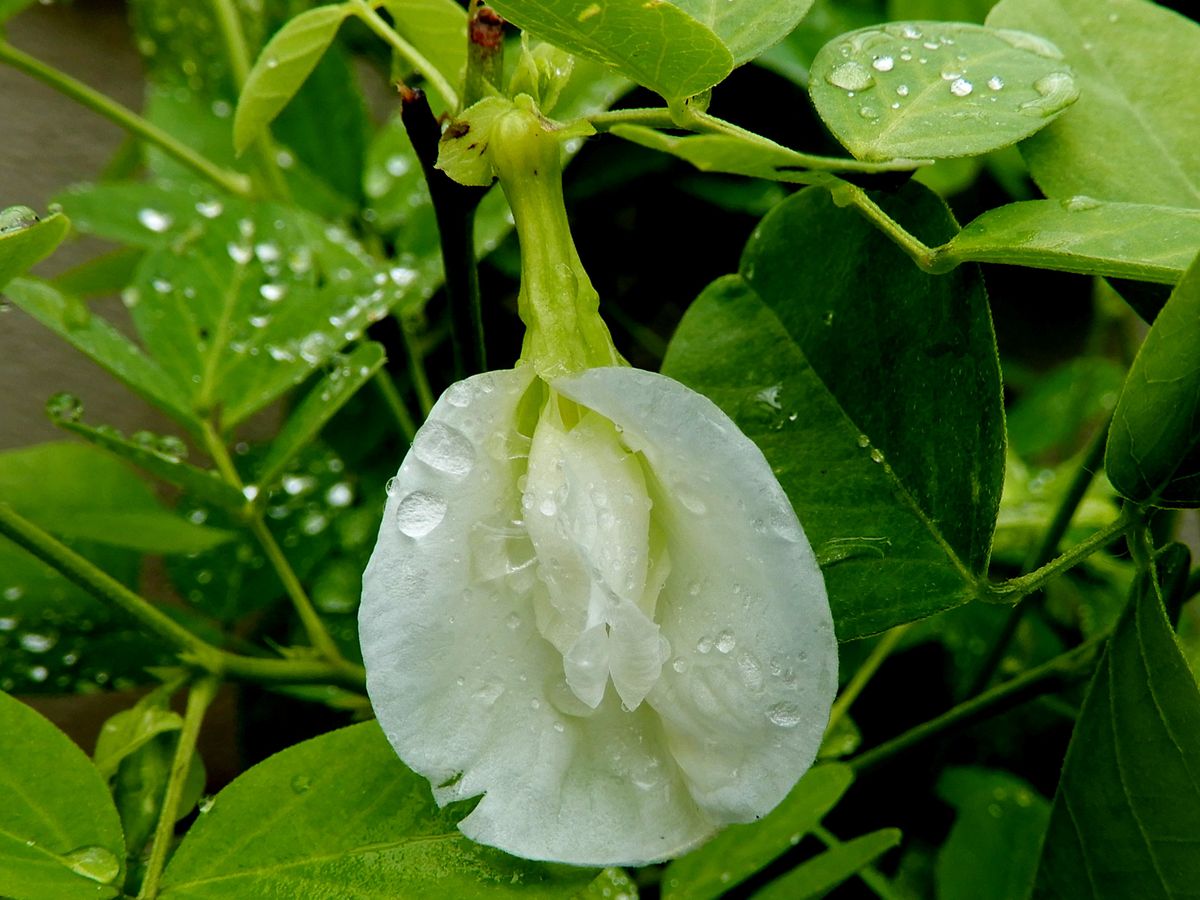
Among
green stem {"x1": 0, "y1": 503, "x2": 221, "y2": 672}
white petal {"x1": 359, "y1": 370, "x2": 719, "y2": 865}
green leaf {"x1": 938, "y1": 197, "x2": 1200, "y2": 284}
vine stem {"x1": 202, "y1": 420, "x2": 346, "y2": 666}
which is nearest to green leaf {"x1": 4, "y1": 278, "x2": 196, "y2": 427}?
vine stem {"x1": 202, "y1": 420, "x2": 346, "y2": 666}

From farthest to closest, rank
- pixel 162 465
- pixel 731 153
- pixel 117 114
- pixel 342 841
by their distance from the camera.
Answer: pixel 117 114 < pixel 162 465 < pixel 342 841 < pixel 731 153

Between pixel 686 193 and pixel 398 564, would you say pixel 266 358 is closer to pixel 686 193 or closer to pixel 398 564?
pixel 398 564

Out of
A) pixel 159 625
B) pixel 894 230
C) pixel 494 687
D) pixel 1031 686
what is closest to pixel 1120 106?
pixel 894 230

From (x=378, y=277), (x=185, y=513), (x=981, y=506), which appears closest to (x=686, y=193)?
(x=378, y=277)

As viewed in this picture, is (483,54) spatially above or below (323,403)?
above

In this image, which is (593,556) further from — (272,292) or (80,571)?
(272,292)

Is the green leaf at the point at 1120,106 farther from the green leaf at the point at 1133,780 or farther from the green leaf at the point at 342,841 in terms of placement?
the green leaf at the point at 342,841
